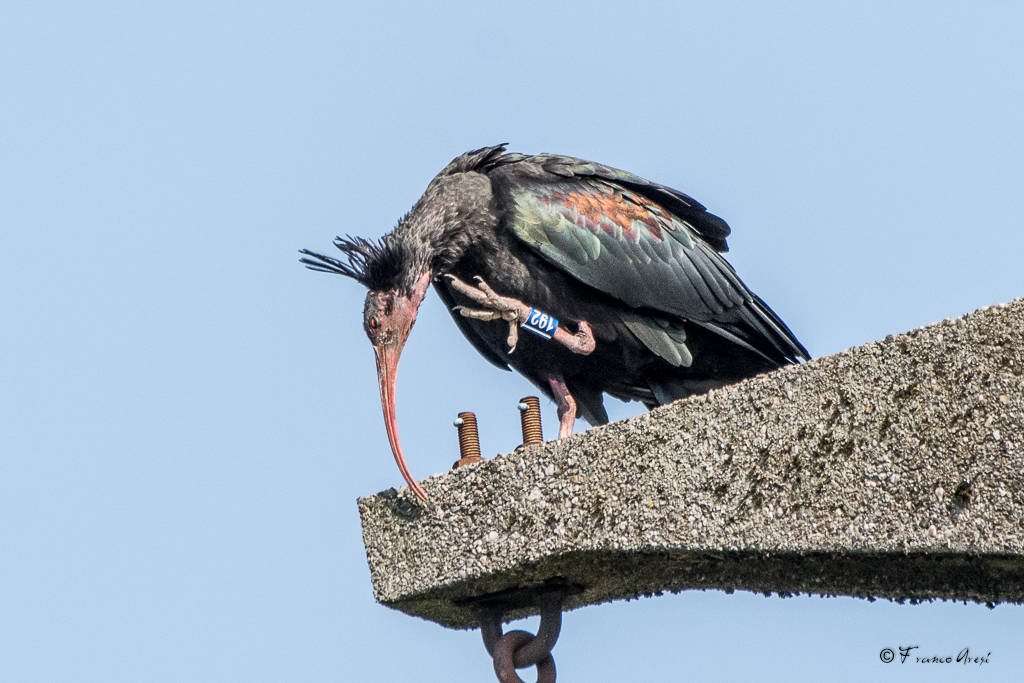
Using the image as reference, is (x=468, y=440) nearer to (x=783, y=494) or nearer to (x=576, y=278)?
(x=783, y=494)

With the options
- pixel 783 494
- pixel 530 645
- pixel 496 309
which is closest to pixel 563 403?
pixel 496 309

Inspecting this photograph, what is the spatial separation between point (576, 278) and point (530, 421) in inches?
87.9

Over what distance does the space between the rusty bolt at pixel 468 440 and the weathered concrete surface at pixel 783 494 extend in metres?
0.52

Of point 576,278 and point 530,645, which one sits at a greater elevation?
point 576,278

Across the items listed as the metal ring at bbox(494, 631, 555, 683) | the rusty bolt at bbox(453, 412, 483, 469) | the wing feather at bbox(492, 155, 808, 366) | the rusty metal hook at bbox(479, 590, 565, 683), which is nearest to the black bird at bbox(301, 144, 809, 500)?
the wing feather at bbox(492, 155, 808, 366)

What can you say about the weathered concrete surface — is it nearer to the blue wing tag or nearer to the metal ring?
the metal ring

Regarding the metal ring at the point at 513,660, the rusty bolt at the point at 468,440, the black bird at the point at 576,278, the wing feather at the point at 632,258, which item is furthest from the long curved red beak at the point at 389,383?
the metal ring at the point at 513,660

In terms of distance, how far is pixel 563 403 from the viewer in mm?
9078

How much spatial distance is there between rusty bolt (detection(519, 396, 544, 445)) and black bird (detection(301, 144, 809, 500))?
1769 mm

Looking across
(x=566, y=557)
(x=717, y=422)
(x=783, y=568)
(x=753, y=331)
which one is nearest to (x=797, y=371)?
(x=717, y=422)

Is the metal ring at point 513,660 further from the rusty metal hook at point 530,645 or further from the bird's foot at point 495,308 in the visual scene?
the bird's foot at point 495,308

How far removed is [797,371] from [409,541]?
1759 mm

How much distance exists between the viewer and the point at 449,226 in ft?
28.7

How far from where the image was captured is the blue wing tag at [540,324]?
8.23 m
